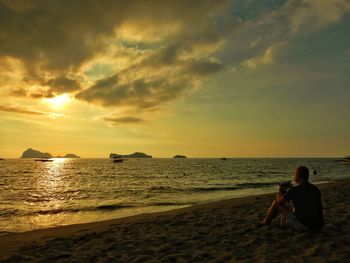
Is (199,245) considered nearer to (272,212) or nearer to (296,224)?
(272,212)

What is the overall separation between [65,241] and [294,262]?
732cm

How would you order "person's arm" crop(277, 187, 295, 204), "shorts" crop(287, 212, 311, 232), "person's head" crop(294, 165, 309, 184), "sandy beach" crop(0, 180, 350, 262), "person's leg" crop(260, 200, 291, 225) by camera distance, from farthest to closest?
"person's leg" crop(260, 200, 291, 225) → "shorts" crop(287, 212, 311, 232) → "person's arm" crop(277, 187, 295, 204) → "person's head" crop(294, 165, 309, 184) → "sandy beach" crop(0, 180, 350, 262)

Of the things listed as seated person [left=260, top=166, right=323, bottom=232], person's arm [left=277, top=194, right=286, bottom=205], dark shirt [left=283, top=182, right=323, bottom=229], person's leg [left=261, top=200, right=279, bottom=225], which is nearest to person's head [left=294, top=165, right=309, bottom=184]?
seated person [left=260, top=166, right=323, bottom=232]

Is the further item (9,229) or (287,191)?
(9,229)

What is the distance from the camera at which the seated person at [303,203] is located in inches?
361

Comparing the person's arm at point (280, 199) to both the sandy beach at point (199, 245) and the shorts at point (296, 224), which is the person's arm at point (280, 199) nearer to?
the shorts at point (296, 224)

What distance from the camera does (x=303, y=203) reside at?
9.19 m

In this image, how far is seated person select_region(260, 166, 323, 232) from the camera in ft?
30.1

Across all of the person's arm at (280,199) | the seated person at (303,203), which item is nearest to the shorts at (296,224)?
the seated person at (303,203)

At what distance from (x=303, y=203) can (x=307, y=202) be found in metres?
0.11

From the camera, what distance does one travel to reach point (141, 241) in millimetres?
10086

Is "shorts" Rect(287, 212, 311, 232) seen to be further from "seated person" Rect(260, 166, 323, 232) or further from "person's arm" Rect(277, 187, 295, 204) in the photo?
"person's arm" Rect(277, 187, 295, 204)

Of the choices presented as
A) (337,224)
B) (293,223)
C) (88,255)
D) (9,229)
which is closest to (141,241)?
(88,255)

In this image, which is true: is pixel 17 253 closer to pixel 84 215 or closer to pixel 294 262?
pixel 294 262
